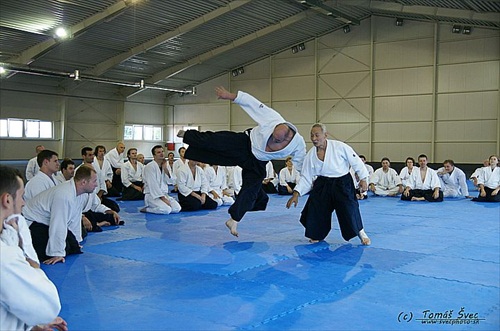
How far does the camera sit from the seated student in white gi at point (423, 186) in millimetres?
12862

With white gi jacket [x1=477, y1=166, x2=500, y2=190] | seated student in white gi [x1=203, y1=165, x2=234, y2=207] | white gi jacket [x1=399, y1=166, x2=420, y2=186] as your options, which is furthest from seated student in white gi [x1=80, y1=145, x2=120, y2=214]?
white gi jacket [x1=477, y1=166, x2=500, y2=190]

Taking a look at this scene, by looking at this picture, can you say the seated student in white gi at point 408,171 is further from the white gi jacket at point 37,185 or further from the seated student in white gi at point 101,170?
the white gi jacket at point 37,185

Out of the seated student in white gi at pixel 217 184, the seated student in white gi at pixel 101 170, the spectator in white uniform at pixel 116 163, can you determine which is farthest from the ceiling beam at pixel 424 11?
Answer: the seated student in white gi at pixel 101 170

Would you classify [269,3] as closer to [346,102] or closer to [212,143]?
[346,102]

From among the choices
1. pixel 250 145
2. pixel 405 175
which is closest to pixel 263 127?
pixel 250 145

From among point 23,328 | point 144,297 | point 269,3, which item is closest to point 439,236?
point 144,297

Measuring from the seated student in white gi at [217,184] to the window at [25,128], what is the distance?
1384 centimetres

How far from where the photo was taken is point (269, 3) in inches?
711

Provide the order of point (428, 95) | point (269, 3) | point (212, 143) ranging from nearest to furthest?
point (212, 143), point (269, 3), point (428, 95)

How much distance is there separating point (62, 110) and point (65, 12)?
28.3ft

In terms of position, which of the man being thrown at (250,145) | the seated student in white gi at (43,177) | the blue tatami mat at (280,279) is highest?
the man being thrown at (250,145)

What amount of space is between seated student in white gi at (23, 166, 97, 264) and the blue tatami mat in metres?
0.25

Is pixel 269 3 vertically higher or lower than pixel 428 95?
higher

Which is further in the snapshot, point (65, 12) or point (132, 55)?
point (132, 55)
